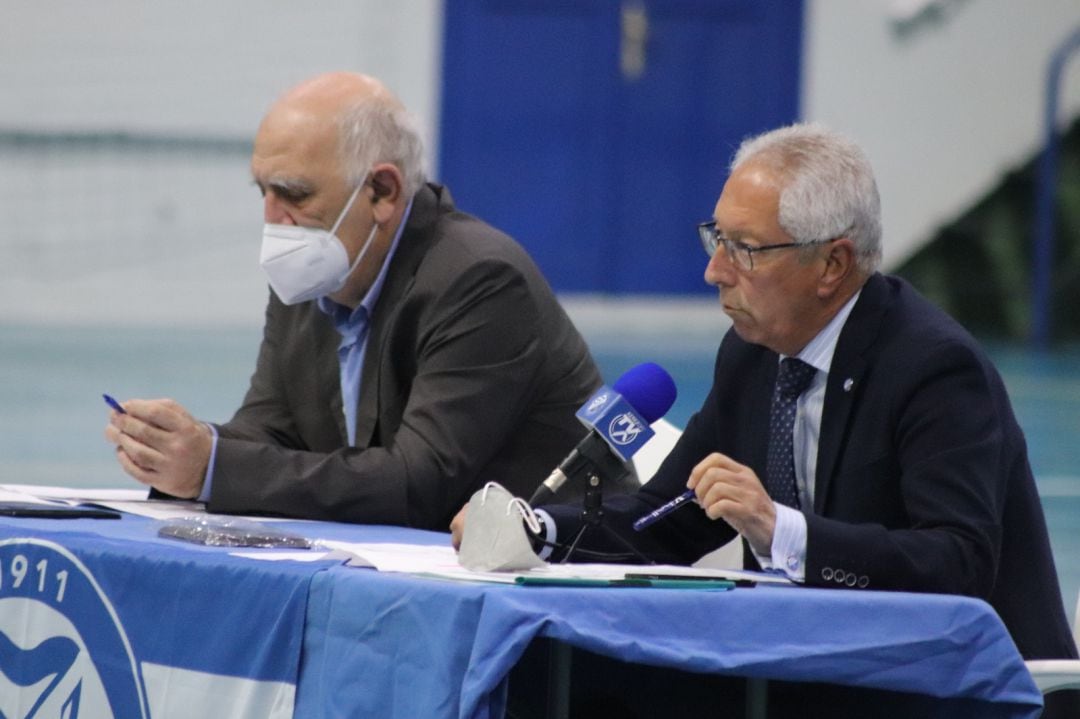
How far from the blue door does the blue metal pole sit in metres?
1.86

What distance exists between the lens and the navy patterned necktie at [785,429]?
2.76m

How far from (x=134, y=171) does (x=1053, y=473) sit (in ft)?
23.7

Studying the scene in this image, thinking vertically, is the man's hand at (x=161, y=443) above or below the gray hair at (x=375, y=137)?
below

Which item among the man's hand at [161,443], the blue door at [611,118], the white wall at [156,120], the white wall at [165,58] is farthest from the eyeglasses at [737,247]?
the blue door at [611,118]

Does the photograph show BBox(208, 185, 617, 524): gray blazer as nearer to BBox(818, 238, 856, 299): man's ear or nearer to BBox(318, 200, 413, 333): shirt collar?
BBox(318, 200, 413, 333): shirt collar

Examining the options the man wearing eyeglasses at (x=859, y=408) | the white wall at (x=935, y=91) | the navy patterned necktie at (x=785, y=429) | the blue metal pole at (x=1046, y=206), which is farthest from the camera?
the white wall at (x=935, y=91)

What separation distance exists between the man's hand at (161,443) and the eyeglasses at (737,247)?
91 centimetres

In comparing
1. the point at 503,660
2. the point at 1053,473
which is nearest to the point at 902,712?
the point at 503,660

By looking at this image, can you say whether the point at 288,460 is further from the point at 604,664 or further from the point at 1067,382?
the point at 1067,382

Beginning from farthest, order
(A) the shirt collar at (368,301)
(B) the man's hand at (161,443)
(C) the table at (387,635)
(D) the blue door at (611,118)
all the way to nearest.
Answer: (D) the blue door at (611,118) < (A) the shirt collar at (368,301) < (B) the man's hand at (161,443) < (C) the table at (387,635)

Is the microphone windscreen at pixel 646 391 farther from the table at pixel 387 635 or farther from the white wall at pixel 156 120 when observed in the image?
the white wall at pixel 156 120

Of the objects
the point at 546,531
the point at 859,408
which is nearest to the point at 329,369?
the point at 546,531

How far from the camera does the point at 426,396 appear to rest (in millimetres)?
3211

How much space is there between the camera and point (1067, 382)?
36.0ft
